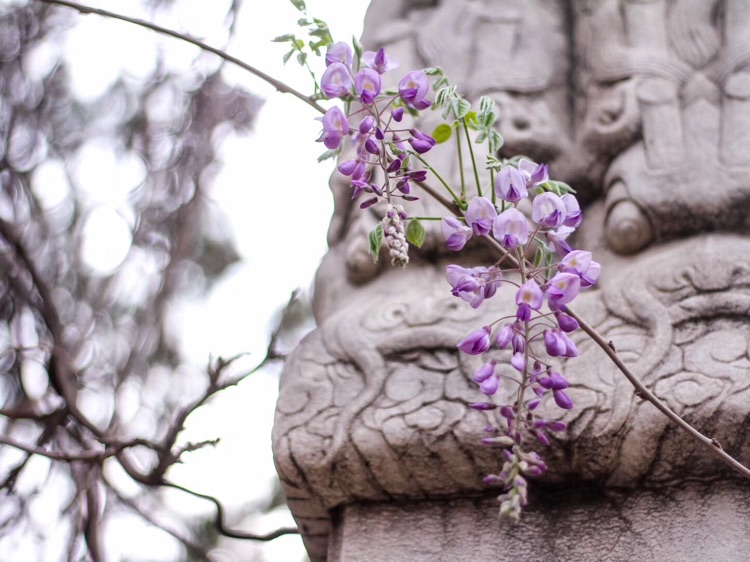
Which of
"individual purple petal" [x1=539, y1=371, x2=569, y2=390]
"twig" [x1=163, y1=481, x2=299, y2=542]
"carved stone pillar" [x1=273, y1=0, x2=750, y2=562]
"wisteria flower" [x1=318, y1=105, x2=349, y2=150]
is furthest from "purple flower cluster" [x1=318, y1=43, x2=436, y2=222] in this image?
"twig" [x1=163, y1=481, x2=299, y2=542]

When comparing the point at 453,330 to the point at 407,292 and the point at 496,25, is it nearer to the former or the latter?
the point at 407,292

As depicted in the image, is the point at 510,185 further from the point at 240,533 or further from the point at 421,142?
the point at 240,533

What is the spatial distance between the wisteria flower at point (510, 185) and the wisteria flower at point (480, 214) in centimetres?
2

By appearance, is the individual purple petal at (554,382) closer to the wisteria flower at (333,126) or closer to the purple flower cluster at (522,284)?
the purple flower cluster at (522,284)

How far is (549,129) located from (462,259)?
0.94 ft

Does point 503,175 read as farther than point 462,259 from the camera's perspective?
No

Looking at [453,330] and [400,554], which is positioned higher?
[453,330]

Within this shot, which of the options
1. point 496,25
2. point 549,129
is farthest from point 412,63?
point 549,129

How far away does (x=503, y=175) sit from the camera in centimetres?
120

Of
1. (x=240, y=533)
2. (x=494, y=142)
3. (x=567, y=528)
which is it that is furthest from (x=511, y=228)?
(x=240, y=533)

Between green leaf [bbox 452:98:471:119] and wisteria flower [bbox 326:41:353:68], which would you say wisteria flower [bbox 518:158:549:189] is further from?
wisteria flower [bbox 326:41:353:68]

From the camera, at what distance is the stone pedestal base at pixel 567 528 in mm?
1555

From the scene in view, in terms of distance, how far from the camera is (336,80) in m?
1.29

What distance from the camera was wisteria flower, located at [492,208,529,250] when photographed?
1.17 metres
